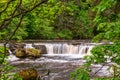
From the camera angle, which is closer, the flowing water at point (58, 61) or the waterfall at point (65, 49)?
the flowing water at point (58, 61)

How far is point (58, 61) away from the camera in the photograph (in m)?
19.1

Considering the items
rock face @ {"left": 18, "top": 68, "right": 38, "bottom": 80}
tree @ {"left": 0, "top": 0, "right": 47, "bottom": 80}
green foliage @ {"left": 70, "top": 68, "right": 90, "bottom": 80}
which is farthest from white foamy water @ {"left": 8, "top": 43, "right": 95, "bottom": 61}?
green foliage @ {"left": 70, "top": 68, "right": 90, "bottom": 80}

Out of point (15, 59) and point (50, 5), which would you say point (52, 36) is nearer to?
point (15, 59)

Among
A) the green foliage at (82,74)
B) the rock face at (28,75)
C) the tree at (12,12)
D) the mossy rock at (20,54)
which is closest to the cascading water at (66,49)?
the mossy rock at (20,54)

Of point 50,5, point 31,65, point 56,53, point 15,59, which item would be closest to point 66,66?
point 31,65

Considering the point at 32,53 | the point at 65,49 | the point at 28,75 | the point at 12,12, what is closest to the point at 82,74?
the point at 12,12

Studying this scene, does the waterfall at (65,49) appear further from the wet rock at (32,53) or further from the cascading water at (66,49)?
the wet rock at (32,53)

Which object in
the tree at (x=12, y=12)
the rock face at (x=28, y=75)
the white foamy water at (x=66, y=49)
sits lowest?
the white foamy water at (x=66, y=49)

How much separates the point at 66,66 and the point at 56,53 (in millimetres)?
6443

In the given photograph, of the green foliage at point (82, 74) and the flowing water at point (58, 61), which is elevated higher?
the green foliage at point (82, 74)

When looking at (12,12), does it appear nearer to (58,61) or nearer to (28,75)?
(28,75)

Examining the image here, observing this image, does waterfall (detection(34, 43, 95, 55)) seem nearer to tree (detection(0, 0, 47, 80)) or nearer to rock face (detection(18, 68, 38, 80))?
rock face (detection(18, 68, 38, 80))

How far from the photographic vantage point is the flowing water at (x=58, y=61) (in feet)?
49.1

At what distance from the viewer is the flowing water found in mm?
14969
